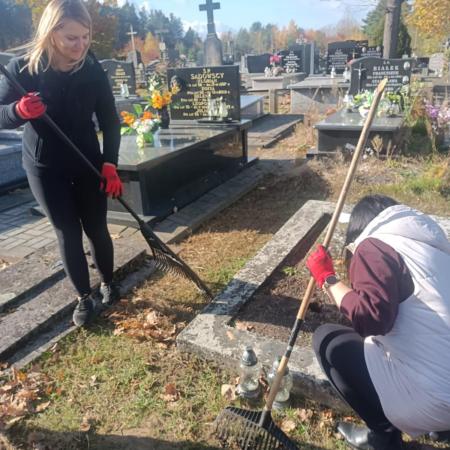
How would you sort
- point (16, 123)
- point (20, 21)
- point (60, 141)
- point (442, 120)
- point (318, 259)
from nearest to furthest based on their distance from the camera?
point (318, 259)
point (16, 123)
point (60, 141)
point (442, 120)
point (20, 21)

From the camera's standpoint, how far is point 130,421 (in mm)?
2264

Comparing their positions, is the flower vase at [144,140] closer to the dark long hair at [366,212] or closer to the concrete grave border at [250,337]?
the concrete grave border at [250,337]

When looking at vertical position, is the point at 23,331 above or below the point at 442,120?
below

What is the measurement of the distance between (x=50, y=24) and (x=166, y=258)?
5.45ft

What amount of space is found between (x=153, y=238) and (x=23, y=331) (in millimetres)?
1067

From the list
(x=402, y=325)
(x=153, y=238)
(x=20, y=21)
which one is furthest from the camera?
(x=20, y=21)

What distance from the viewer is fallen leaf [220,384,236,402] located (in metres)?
Result: 2.36

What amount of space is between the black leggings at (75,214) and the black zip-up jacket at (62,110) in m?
0.09

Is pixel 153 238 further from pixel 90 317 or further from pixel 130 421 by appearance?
pixel 130 421

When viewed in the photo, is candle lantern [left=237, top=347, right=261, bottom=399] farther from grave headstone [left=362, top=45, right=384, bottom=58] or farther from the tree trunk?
grave headstone [left=362, top=45, right=384, bottom=58]

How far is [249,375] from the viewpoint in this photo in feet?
7.59

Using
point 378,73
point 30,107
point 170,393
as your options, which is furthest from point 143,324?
point 378,73

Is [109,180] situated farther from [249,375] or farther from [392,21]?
[392,21]

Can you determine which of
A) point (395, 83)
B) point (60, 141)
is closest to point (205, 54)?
point (395, 83)
